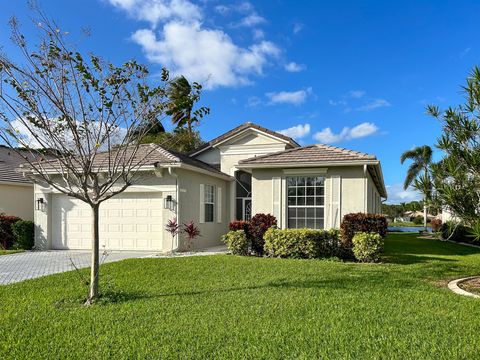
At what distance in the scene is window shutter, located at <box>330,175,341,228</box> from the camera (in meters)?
14.8

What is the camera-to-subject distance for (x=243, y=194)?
20.3m

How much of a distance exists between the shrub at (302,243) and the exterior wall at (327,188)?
1579 millimetres

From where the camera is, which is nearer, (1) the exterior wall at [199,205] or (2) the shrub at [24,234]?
(1) the exterior wall at [199,205]

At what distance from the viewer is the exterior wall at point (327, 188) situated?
14.6m

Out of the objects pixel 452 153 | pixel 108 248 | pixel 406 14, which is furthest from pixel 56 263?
pixel 406 14

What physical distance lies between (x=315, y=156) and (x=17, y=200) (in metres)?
16.5

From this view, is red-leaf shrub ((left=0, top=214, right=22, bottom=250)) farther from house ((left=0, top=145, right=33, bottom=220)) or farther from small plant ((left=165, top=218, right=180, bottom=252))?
small plant ((left=165, top=218, right=180, bottom=252))

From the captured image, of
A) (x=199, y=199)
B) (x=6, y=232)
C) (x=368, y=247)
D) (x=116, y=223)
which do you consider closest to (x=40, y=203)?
(x=6, y=232)

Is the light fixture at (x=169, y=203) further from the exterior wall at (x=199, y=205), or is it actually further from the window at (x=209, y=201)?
the window at (x=209, y=201)

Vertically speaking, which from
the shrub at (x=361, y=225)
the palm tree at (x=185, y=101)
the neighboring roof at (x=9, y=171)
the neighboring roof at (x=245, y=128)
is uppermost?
the neighboring roof at (x=245, y=128)

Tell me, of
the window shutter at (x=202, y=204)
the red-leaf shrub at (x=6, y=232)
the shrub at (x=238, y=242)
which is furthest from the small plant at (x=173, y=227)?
the red-leaf shrub at (x=6, y=232)

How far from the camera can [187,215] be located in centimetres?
1589

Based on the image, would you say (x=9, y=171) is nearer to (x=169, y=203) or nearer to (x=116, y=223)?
(x=116, y=223)

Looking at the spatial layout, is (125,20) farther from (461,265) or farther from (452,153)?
(461,265)
